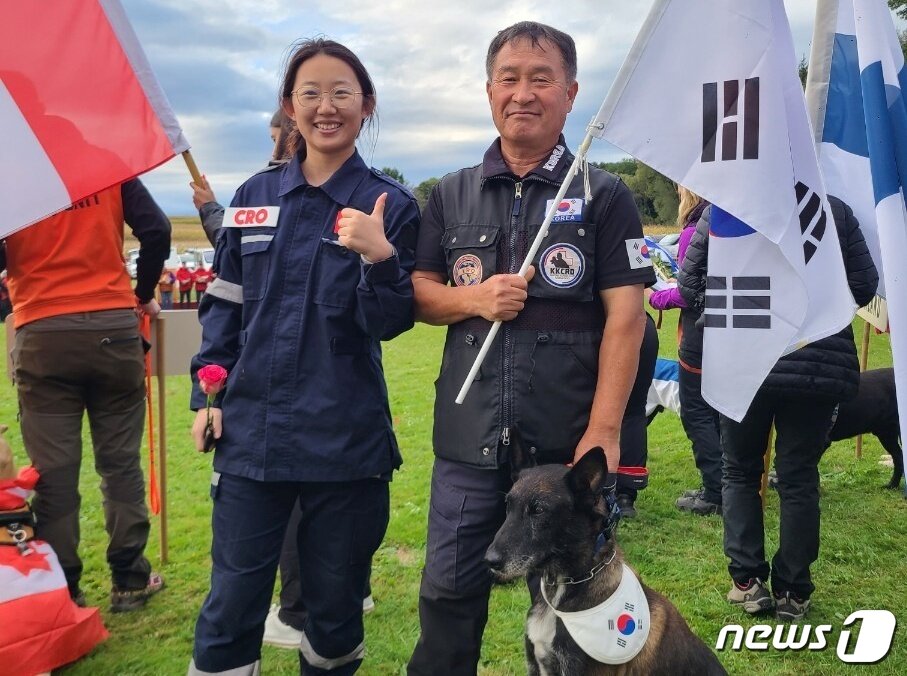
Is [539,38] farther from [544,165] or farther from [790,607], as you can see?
[790,607]

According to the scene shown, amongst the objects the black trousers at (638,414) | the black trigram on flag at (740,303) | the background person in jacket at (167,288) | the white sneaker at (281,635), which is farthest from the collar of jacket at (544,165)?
the background person in jacket at (167,288)

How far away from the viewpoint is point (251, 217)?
110 inches

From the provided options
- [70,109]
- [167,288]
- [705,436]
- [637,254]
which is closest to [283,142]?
[70,109]

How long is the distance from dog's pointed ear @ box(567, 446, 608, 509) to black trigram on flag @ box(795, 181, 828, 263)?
44.8 inches

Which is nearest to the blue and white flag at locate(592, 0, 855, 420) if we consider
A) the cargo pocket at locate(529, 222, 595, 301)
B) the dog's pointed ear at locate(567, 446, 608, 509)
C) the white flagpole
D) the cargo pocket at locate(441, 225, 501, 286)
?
the white flagpole

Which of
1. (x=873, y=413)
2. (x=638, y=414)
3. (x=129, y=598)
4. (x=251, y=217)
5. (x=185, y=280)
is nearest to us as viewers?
(x=251, y=217)

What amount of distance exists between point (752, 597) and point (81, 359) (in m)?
3.80

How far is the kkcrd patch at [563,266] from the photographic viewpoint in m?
2.60

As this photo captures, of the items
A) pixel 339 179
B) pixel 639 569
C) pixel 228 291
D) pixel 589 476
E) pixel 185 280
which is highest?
pixel 185 280

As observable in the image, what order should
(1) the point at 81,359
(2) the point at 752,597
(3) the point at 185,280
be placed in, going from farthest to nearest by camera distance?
(3) the point at 185,280 → (2) the point at 752,597 → (1) the point at 81,359

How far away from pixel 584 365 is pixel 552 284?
298 millimetres

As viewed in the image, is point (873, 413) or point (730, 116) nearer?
point (730, 116)

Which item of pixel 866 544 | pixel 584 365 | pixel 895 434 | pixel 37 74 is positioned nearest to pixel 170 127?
pixel 37 74

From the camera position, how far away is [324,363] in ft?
8.88
